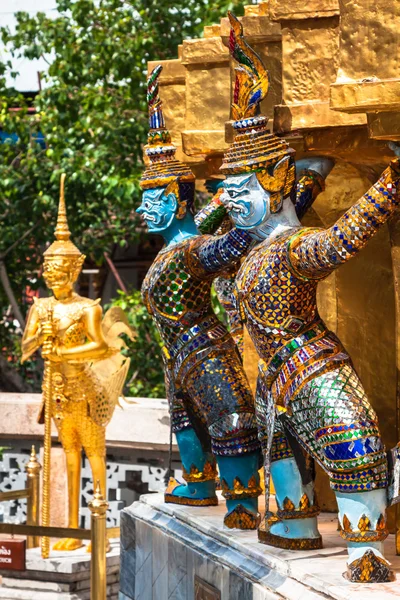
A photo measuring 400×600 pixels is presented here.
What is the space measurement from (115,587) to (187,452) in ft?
9.71

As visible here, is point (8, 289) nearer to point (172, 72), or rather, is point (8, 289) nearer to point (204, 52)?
point (172, 72)

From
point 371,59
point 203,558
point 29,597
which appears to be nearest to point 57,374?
point 29,597

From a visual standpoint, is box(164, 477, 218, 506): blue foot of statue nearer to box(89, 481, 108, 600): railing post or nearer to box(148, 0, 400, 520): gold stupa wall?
box(148, 0, 400, 520): gold stupa wall

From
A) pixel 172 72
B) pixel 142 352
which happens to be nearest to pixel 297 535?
pixel 172 72

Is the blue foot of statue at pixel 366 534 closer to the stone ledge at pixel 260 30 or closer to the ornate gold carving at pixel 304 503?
the ornate gold carving at pixel 304 503

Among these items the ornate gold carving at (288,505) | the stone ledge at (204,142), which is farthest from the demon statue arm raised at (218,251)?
the ornate gold carving at (288,505)

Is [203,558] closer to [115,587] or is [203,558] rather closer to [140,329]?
[115,587]

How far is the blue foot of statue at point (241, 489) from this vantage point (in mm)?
5211

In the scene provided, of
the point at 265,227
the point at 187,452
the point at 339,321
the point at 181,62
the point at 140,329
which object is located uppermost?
the point at 181,62

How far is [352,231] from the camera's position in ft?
14.1

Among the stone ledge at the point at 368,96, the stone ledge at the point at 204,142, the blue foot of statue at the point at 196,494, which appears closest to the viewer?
the stone ledge at the point at 368,96

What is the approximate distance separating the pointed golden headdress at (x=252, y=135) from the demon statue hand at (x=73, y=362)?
3529mm

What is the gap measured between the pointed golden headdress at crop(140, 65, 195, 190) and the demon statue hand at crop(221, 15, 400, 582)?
724mm

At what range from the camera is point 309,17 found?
183 inches
